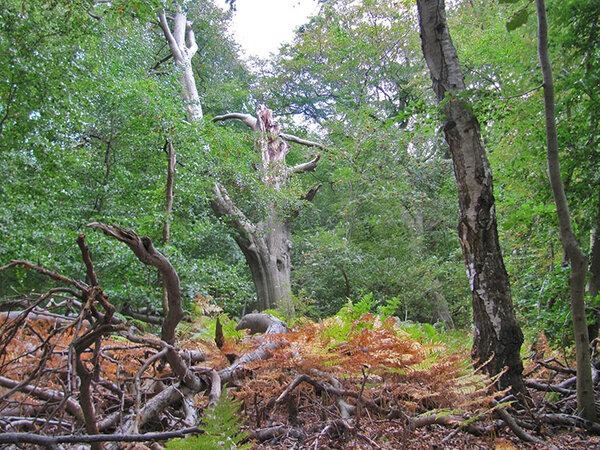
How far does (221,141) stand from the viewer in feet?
27.4

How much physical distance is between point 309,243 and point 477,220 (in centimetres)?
714

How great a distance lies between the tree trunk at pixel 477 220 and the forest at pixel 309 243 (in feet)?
0.05

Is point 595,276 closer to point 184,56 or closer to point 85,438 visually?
point 85,438

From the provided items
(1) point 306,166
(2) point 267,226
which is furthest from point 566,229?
(1) point 306,166

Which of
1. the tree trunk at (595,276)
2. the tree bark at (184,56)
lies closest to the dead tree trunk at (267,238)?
the tree bark at (184,56)

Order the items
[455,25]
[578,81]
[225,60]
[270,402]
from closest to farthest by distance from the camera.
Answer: [270,402] < [578,81] < [455,25] < [225,60]

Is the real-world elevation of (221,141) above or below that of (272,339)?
above

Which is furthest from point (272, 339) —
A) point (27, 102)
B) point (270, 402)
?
point (27, 102)

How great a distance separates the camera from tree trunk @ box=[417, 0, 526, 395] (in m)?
2.30

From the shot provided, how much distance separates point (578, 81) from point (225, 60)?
1868 centimetres

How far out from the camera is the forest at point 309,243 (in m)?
1.59

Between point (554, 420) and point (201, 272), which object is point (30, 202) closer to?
point (201, 272)

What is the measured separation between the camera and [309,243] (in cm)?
955

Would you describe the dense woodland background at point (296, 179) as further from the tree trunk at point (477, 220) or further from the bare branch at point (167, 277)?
the bare branch at point (167, 277)
